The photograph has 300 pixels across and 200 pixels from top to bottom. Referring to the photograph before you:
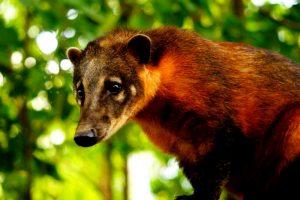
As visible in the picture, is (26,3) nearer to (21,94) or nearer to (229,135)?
(21,94)

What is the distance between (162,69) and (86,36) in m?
1.68

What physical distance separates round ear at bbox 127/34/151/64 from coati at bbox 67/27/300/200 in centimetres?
1

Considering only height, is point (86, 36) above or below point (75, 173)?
above

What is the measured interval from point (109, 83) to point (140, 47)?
56 centimetres

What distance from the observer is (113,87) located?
19.5 feet

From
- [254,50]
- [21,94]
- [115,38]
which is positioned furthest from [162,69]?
[21,94]

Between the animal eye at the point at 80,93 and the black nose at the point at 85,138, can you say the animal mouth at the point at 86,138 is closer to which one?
the black nose at the point at 85,138

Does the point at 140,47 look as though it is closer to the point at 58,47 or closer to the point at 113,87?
the point at 113,87

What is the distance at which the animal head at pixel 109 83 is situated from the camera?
5637mm

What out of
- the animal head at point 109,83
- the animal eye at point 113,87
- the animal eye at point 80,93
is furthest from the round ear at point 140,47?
the animal eye at point 80,93

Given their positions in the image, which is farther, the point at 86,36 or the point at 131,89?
the point at 86,36

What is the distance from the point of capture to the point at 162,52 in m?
6.52

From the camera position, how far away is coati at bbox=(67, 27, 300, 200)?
5992 mm

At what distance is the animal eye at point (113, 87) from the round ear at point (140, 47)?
1.54ft
